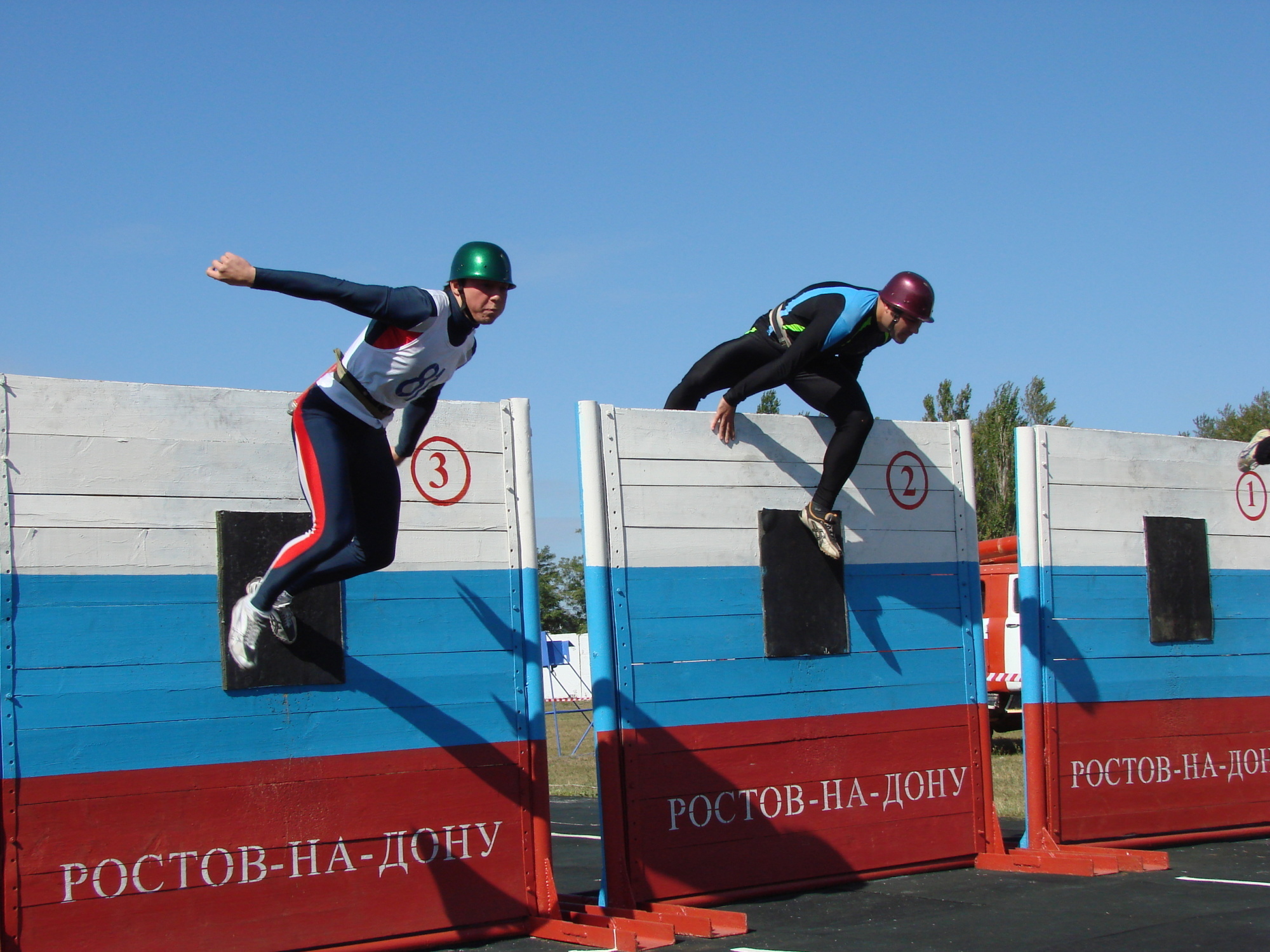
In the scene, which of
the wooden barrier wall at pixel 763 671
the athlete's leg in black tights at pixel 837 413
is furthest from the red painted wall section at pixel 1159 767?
the athlete's leg in black tights at pixel 837 413

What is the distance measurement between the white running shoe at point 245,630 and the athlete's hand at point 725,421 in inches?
104

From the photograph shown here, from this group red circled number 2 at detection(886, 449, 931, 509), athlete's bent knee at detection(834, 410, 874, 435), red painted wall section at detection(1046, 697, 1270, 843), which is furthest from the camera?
red painted wall section at detection(1046, 697, 1270, 843)

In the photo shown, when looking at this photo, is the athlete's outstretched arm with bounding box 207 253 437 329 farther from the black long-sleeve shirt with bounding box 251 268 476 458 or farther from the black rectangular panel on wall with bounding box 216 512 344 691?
the black rectangular panel on wall with bounding box 216 512 344 691

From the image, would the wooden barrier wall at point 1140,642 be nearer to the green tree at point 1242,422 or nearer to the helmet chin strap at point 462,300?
the helmet chin strap at point 462,300

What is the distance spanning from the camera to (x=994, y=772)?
13.9m

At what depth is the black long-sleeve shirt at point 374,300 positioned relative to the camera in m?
4.25

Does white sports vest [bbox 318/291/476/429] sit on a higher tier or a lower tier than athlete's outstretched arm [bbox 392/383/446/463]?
higher

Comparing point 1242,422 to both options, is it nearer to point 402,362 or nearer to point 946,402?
point 946,402

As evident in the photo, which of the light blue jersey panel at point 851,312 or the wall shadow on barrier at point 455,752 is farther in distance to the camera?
Answer: the light blue jersey panel at point 851,312

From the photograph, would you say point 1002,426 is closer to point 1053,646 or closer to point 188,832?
point 1053,646

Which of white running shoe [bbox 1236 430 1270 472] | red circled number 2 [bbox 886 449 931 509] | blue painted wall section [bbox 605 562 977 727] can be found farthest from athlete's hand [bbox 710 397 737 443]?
white running shoe [bbox 1236 430 1270 472]

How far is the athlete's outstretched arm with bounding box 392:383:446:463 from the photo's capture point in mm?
5094

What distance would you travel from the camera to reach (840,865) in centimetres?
677

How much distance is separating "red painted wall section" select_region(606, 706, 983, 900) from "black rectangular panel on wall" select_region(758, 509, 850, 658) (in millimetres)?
419
